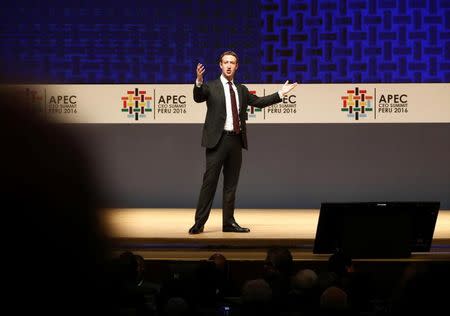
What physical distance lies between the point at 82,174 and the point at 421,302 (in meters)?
0.70

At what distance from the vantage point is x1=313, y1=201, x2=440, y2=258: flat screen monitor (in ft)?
13.6

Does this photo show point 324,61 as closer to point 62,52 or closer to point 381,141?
point 381,141

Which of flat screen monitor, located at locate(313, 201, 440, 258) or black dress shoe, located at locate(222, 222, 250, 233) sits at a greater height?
flat screen monitor, located at locate(313, 201, 440, 258)

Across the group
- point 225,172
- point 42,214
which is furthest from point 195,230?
point 42,214

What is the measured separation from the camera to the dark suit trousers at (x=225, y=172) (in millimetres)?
5016

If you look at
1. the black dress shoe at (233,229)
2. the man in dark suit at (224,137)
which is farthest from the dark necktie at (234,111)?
the black dress shoe at (233,229)

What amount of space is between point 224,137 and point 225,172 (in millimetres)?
268

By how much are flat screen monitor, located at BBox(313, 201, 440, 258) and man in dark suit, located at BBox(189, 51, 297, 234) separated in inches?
41.1

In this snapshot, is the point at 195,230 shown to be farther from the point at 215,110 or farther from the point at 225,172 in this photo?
the point at 215,110

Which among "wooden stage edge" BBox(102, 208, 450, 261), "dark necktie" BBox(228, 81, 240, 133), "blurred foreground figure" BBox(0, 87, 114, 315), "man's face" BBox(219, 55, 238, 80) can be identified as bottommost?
"wooden stage edge" BBox(102, 208, 450, 261)

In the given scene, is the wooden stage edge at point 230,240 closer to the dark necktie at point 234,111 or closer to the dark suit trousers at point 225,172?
the dark suit trousers at point 225,172

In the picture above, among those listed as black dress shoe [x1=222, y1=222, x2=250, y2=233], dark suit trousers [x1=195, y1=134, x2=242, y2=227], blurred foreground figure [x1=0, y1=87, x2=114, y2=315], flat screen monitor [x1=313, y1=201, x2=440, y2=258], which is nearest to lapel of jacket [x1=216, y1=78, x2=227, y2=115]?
dark suit trousers [x1=195, y1=134, x2=242, y2=227]

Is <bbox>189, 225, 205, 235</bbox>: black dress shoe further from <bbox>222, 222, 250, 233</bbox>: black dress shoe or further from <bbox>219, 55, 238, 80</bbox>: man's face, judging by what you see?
<bbox>219, 55, 238, 80</bbox>: man's face

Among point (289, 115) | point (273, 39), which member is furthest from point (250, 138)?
point (273, 39)
